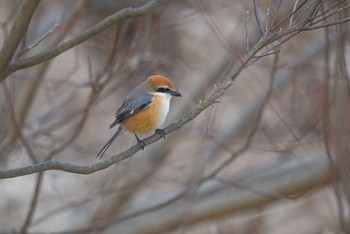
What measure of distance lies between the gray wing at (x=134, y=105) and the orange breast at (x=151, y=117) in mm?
23

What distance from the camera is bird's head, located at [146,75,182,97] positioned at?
3397 mm

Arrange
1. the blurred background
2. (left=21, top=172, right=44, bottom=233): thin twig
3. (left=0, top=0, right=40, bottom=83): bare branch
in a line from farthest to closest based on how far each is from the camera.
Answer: the blurred background → (left=21, top=172, right=44, bottom=233): thin twig → (left=0, top=0, right=40, bottom=83): bare branch

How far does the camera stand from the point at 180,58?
18.5 feet

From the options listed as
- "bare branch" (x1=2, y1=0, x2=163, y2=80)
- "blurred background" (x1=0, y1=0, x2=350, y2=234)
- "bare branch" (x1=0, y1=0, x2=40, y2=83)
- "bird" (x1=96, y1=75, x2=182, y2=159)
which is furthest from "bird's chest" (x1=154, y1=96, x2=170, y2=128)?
"bare branch" (x1=0, y1=0, x2=40, y2=83)

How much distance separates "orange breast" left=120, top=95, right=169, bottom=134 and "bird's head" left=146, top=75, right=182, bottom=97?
0.14ft

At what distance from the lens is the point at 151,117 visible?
3395 millimetres

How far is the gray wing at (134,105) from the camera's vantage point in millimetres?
3416

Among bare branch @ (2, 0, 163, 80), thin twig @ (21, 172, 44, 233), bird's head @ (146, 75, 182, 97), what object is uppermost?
bird's head @ (146, 75, 182, 97)

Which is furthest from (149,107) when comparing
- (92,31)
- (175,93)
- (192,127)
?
(192,127)

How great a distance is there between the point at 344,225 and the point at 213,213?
3.98 ft

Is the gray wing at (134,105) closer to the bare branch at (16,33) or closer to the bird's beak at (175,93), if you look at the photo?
the bird's beak at (175,93)

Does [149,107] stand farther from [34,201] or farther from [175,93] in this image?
[34,201]

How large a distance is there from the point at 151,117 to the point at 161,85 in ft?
0.62

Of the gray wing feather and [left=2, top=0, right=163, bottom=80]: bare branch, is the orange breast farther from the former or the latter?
[left=2, top=0, right=163, bottom=80]: bare branch
